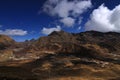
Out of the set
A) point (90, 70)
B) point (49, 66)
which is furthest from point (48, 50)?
point (90, 70)

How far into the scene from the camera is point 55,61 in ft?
364

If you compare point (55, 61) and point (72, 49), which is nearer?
point (55, 61)

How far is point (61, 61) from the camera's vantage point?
363 ft

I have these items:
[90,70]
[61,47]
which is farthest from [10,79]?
[61,47]

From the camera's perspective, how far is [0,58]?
436 ft

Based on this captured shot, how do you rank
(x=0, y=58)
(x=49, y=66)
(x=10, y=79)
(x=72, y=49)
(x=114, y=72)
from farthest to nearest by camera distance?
1. (x=72, y=49)
2. (x=0, y=58)
3. (x=49, y=66)
4. (x=114, y=72)
5. (x=10, y=79)

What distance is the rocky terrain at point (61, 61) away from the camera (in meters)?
76.0

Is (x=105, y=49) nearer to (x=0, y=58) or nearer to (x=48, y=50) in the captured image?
(x=48, y=50)

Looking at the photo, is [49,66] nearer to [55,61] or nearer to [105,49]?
[55,61]

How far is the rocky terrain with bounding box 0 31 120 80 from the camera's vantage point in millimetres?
75975

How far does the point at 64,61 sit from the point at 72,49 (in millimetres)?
35561

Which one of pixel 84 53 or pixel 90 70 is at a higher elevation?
pixel 84 53

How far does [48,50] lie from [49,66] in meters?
59.9

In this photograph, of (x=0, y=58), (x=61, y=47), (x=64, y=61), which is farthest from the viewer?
(x=61, y=47)
